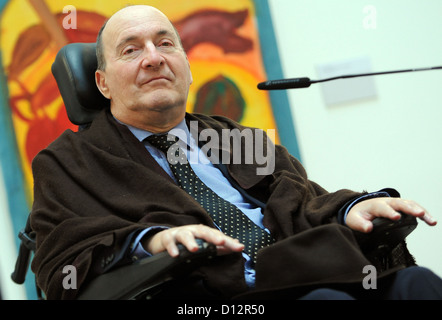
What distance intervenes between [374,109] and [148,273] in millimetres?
1907

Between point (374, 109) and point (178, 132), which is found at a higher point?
point (178, 132)

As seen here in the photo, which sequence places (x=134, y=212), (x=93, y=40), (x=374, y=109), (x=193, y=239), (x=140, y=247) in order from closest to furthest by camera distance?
1. (x=193, y=239)
2. (x=140, y=247)
3. (x=134, y=212)
4. (x=93, y=40)
5. (x=374, y=109)

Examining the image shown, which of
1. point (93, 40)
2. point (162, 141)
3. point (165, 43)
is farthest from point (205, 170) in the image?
point (93, 40)

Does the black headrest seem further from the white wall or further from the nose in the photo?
the white wall

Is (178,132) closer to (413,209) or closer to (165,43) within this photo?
(165,43)

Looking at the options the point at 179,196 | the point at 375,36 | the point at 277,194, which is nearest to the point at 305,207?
the point at 277,194

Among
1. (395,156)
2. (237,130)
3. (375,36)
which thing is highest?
(375,36)

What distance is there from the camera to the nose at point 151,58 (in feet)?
5.37

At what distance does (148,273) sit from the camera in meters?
1.12

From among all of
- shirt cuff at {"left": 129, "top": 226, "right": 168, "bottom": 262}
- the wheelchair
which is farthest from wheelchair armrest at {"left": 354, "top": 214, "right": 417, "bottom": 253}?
shirt cuff at {"left": 129, "top": 226, "right": 168, "bottom": 262}

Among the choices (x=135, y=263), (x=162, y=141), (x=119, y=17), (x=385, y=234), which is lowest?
(x=385, y=234)

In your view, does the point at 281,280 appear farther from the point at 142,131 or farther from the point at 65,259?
the point at 142,131

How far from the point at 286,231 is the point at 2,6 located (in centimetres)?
Result: 173

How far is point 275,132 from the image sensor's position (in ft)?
8.67
